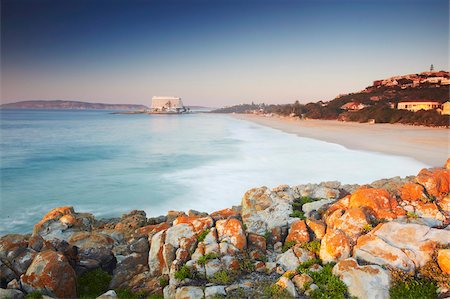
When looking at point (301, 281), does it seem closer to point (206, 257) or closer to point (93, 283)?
point (206, 257)

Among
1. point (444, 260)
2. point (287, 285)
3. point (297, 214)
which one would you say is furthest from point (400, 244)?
point (297, 214)

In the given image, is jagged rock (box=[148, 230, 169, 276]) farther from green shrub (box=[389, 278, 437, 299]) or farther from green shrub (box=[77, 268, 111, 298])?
green shrub (box=[389, 278, 437, 299])

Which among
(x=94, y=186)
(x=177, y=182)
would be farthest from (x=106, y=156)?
(x=177, y=182)

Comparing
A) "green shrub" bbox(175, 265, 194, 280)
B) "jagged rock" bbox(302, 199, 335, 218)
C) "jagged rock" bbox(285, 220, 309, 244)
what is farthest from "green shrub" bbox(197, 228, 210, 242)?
"jagged rock" bbox(302, 199, 335, 218)

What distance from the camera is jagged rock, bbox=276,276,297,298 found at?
23.0 feet

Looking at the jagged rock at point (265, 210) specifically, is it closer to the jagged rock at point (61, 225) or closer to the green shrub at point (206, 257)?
the green shrub at point (206, 257)

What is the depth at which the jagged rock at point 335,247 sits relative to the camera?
26.3 ft

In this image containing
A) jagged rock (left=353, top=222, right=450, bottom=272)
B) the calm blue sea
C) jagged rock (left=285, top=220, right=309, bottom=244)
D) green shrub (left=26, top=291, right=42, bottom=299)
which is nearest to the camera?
green shrub (left=26, top=291, right=42, bottom=299)

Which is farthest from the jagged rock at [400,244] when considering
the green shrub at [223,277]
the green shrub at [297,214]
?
the green shrub at [223,277]

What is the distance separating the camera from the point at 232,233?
9102 mm

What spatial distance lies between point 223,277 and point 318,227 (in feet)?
11.3

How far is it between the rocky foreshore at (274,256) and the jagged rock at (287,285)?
2 cm

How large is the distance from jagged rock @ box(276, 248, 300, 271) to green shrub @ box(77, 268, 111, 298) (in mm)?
5168

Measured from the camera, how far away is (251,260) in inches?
332
